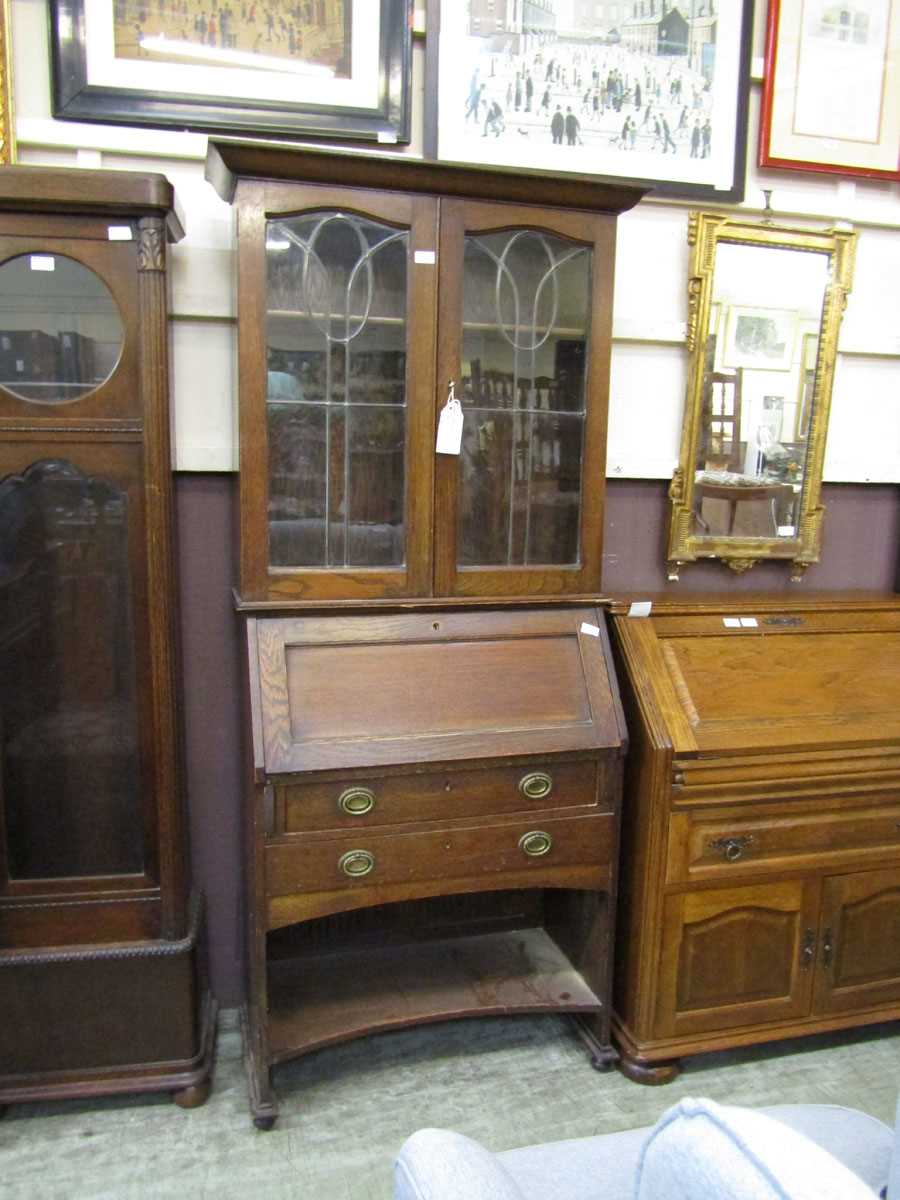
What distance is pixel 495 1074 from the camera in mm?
2203

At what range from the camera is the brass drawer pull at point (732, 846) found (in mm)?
2121

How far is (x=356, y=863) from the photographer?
6.46 ft

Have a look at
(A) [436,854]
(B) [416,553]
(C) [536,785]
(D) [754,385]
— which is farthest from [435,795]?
(D) [754,385]

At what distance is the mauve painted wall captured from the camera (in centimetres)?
230

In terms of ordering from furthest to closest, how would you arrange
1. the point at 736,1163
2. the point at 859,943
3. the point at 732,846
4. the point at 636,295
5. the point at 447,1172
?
the point at 636,295
the point at 859,943
the point at 732,846
the point at 447,1172
the point at 736,1163

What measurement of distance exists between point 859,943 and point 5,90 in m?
2.79

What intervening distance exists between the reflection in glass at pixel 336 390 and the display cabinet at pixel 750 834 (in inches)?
26.6

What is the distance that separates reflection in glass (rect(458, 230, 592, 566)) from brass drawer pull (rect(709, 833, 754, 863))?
28.6 inches

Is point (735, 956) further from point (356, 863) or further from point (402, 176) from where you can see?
point (402, 176)

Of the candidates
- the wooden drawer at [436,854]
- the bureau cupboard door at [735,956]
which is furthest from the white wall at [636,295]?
the bureau cupboard door at [735,956]

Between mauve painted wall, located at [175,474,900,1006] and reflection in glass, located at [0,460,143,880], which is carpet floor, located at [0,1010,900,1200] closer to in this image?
mauve painted wall, located at [175,474,900,1006]

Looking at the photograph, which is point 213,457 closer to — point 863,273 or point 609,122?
point 609,122

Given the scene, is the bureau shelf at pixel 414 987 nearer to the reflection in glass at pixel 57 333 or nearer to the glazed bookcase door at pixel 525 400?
the glazed bookcase door at pixel 525 400

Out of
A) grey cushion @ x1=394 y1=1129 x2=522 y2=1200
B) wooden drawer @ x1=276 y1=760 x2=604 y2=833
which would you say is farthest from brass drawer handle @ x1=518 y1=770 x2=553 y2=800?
grey cushion @ x1=394 y1=1129 x2=522 y2=1200
